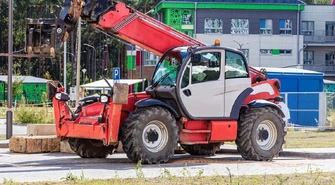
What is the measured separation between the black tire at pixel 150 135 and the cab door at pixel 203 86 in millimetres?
814

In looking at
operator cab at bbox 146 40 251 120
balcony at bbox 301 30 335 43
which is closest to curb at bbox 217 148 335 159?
operator cab at bbox 146 40 251 120

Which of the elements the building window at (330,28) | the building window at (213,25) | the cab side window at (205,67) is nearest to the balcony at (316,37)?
the building window at (330,28)

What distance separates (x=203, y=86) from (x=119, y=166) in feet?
10.5

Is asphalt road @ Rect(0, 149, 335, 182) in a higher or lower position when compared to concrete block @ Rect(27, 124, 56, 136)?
lower

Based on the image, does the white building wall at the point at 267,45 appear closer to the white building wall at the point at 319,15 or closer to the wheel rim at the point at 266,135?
the white building wall at the point at 319,15

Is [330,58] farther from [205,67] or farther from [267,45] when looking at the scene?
[205,67]

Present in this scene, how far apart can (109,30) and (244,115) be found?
3.79m

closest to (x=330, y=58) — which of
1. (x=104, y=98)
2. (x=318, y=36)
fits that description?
(x=318, y=36)

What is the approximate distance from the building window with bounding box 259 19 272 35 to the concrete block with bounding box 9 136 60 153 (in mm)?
67894

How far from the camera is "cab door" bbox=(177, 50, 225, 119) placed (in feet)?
59.0

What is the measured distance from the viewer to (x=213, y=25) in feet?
282

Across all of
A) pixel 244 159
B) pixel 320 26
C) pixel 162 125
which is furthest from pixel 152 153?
pixel 320 26

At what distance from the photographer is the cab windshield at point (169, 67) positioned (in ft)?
60.0

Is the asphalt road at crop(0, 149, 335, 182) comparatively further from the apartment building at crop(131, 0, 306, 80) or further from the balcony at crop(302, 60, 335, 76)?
the balcony at crop(302, 60, 335, 76)
